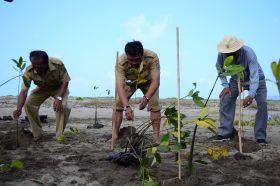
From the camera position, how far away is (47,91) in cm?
607

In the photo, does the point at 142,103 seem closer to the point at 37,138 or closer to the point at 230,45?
the point at 230,45

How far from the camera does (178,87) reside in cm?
286

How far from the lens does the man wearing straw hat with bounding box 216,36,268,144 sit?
4992mm

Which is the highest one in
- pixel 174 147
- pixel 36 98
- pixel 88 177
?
pixel 36 98

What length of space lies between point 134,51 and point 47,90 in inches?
89.3

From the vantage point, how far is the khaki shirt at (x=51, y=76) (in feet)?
18.7

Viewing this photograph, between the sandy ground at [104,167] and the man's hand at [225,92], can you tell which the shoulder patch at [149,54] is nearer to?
the man's hand at [225,92]

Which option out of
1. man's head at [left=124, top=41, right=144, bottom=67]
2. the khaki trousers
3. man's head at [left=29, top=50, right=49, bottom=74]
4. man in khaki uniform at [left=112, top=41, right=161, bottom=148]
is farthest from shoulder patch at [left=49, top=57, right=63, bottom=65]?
man's head at [left=124, top=41, right=144, bottom=67]

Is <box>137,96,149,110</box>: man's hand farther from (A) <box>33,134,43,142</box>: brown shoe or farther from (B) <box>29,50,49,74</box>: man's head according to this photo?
(A) <box>33,134,43,142</box>: brown shoe

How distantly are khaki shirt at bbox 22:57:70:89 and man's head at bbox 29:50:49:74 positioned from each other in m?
Result: 0.22


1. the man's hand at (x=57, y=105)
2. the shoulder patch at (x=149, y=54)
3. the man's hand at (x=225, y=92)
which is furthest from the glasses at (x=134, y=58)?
the man's hand at (x=57, y=105)

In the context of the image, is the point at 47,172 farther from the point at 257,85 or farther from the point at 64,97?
the point at 257,85

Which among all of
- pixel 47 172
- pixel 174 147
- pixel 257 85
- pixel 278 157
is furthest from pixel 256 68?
pixel 47 172

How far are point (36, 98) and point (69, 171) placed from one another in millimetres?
2755
